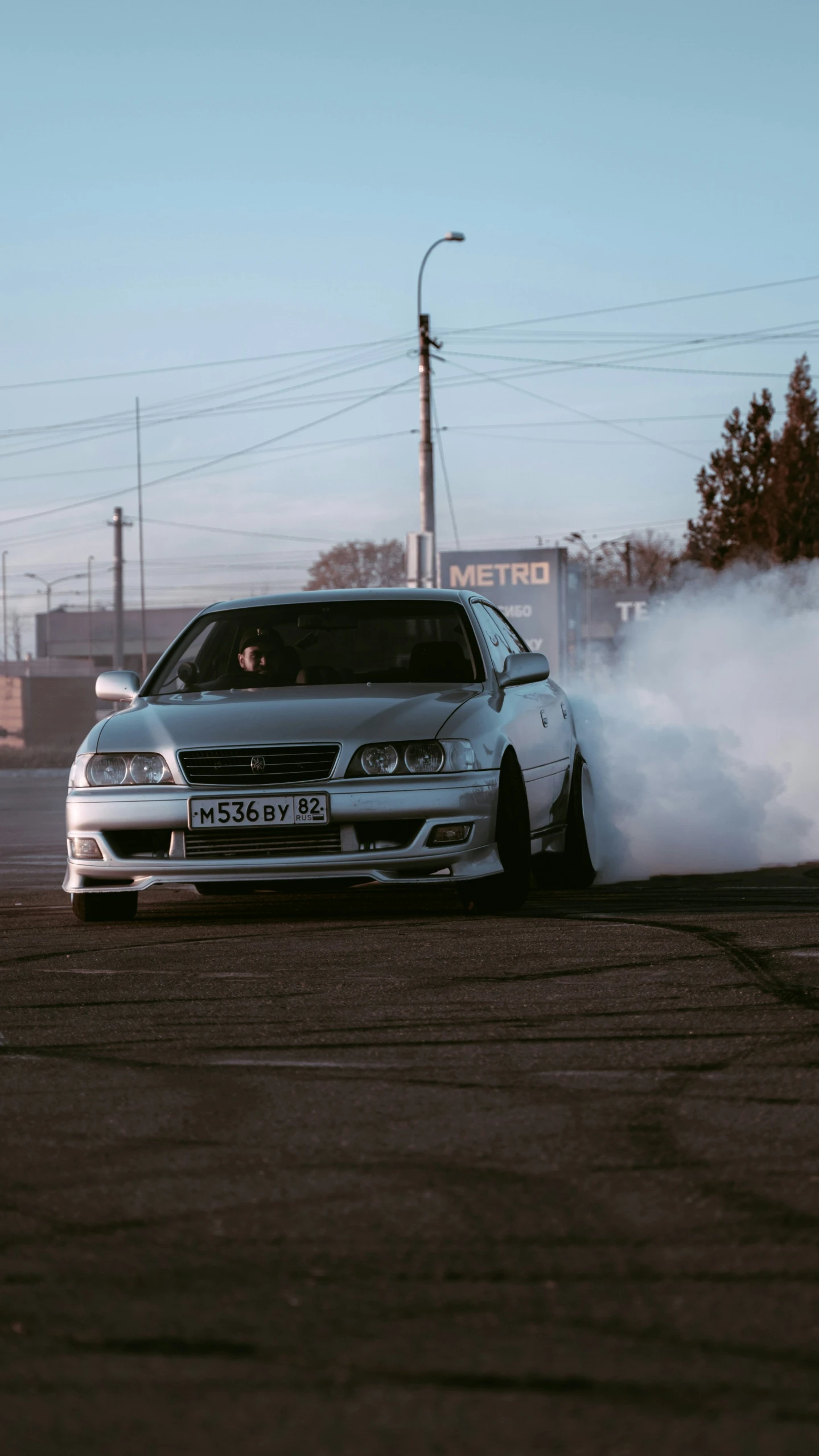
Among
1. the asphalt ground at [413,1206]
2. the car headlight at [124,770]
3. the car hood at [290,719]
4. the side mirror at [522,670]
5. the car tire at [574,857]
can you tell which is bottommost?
the car tire at [574,857]

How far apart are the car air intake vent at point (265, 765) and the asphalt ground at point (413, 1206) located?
130 cm

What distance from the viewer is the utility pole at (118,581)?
61.2m

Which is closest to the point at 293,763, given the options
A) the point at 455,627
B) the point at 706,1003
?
the point at 455,627

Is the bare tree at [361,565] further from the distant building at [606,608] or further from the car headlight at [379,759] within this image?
the car headlight at [379,759]

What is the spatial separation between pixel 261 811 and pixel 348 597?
202 centimetres

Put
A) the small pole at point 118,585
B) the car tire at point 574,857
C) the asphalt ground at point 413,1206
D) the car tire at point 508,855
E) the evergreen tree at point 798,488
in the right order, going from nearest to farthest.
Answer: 1. the asphalt ground at point 413,1206
2. the car tire at point 508,855
3. the car tire at point 574,857
4. the evergreen tree at point 798,488
5. the small pole at point 118,585

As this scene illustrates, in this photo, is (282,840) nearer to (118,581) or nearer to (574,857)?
(574,857)

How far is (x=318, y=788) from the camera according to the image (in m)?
7.86

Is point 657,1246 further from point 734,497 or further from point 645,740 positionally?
point 734,497

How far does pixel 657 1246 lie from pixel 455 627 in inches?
251

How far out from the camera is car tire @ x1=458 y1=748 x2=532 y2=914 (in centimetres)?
822

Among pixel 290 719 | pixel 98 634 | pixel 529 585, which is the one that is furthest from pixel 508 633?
pixel 98 634

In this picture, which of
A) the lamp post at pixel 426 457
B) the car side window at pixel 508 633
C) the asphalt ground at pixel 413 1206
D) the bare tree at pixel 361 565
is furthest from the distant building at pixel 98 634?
the asphalt ground at pixel 413 1206

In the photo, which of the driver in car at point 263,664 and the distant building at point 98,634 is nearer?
the driver in car at point 263,664
